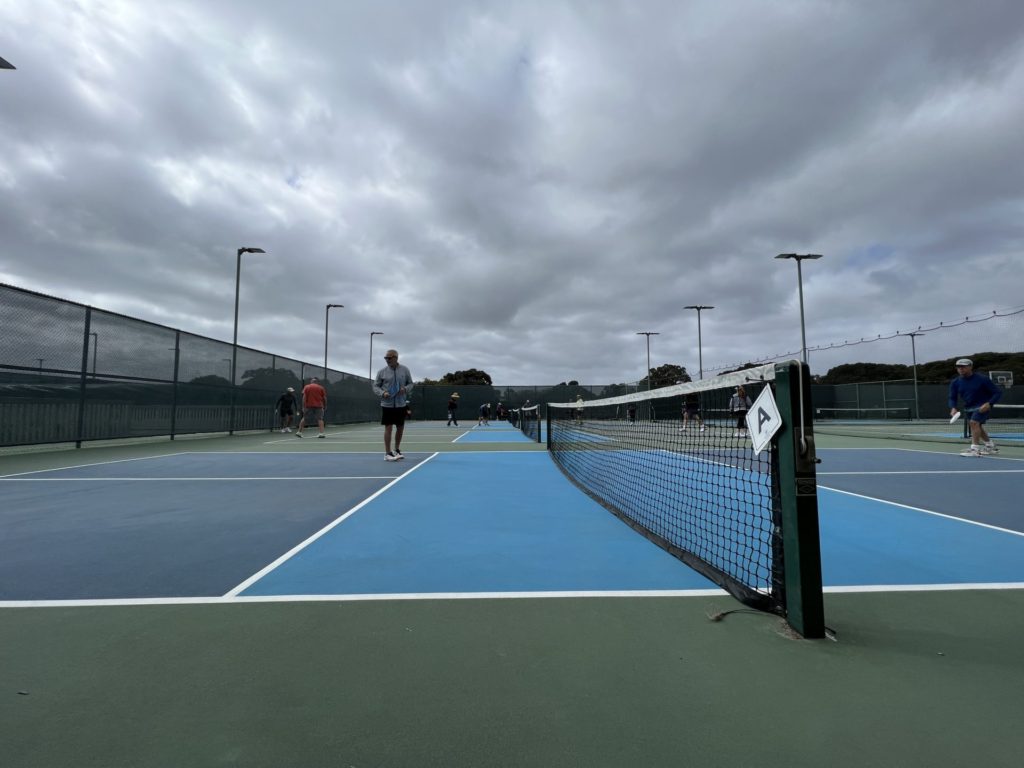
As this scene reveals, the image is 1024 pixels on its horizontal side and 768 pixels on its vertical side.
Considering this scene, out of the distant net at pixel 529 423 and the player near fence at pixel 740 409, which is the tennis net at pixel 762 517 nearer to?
the player near fence at pixel 740 409

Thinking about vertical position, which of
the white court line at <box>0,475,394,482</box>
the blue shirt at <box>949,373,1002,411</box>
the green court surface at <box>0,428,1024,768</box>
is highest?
the blue shirt at <box>949,373,1002,411</box>

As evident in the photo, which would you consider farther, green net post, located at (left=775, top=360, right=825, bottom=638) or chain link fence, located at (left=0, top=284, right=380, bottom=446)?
chain link fence, located at (left=0, top=284, right=380, bottom=446)

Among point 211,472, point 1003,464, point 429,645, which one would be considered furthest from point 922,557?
point 211,472

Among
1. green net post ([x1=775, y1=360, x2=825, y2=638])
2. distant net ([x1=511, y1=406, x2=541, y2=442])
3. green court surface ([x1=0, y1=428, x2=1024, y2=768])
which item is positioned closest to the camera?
green court surface ([x1=0, y1=428, x2=1024, y2=768])

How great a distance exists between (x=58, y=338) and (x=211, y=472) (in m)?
5.44

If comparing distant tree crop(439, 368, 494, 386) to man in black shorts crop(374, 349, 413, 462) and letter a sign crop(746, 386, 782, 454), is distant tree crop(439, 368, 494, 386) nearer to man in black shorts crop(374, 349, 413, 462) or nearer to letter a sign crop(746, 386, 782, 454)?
man in black shorts crop(374, 349, 413, 462)

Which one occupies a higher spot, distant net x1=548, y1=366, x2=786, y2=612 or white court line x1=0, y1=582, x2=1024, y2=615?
distant net x1=548, y1=366, x2=786, y2=612

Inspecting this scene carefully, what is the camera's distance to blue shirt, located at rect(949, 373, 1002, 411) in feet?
28.7

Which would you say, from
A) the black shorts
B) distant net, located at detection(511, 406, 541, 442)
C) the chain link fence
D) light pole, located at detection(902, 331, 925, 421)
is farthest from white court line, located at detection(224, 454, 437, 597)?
light pole, located at detection(902, 331, 925, 421)

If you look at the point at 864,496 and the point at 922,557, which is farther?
the point at 864,496

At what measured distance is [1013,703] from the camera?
1599mm

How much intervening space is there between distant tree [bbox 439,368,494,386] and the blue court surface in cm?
8193

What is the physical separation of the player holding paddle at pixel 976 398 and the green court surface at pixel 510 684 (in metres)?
8.25

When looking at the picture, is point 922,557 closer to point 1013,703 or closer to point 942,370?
point 1013,703
